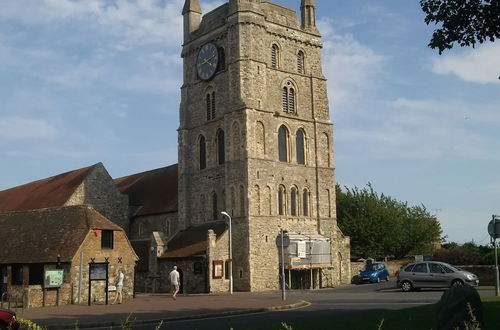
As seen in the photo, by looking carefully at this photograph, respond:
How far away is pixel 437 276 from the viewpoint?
95.5 ft

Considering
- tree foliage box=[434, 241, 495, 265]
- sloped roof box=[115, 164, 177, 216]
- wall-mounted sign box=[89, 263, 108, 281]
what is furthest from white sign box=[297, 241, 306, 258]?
wall-mounted sign box=[89, 263, 108, 281]

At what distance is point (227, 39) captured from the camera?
45500 mm

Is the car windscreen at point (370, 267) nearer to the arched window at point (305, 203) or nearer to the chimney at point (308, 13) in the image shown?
the arched window at point (305, 203)

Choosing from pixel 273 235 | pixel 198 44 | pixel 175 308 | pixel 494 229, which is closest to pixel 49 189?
pixel 198 44

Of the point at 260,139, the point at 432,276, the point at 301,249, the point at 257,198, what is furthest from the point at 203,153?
the point at 432,276

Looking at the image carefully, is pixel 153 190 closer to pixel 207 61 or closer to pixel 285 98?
pixel 207 61

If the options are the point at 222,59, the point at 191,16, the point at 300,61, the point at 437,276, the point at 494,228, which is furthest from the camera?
the point at 191,16

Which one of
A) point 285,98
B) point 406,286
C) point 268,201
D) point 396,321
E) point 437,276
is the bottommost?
point 396,321

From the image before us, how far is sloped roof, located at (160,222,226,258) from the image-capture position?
4200 centimetres

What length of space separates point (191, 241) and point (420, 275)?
18947 millimetres

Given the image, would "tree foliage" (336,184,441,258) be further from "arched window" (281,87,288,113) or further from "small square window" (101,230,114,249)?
"small square window" (101,230,114,249)

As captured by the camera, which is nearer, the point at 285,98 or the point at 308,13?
the point at 285,98

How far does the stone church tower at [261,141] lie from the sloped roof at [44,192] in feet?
29.2

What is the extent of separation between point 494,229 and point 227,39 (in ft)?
93.3
